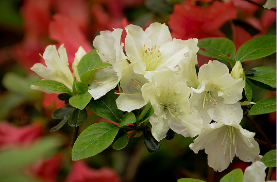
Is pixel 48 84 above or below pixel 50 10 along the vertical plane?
above

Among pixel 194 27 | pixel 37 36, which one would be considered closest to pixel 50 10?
pixel 37 36

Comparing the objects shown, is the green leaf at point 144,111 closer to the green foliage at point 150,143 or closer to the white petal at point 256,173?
the green foliage at point 150,143

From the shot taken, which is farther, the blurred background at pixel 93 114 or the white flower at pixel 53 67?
the blurred background at pixel 93 114

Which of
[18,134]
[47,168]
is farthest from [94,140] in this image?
[18,134]

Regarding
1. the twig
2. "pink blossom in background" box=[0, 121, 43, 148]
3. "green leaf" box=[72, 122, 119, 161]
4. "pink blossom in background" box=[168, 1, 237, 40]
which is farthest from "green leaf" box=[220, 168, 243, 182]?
"pink blossom in background" box=[0, 121, 43, 148]

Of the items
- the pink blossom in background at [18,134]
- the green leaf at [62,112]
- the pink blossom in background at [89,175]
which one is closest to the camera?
the green leaf at [62,112]

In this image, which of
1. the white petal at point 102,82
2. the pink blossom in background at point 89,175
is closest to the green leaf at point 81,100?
the white petal at point 102,82

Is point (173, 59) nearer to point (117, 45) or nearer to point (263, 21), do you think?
point (117, 45)
